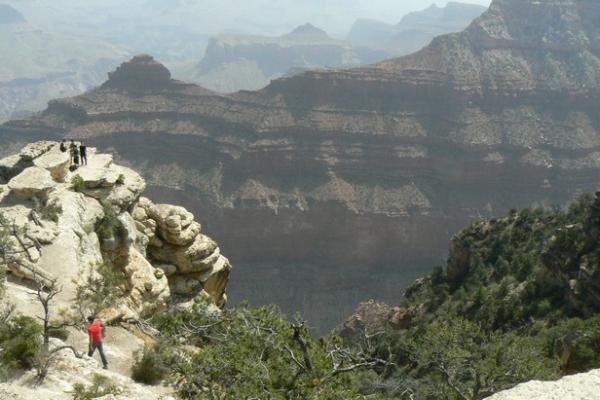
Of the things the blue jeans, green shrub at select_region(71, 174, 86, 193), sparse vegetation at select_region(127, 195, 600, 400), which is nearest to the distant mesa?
sparse vegetation at select_region(127, 195, 600, 400)

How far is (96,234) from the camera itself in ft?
74.2

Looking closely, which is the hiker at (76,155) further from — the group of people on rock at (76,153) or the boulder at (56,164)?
the boulder at (56,164)

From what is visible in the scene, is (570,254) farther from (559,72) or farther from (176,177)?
(559,72)

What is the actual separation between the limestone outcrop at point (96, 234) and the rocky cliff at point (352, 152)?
52.1m

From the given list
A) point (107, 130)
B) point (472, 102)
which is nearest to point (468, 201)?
point (472, 102)

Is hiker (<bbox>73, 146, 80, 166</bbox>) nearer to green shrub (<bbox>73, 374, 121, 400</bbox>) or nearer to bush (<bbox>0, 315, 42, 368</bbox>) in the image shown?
bush (<bbox>0, 315, 42, 368</bbox>)

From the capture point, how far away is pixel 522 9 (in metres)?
132

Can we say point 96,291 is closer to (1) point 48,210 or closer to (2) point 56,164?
(1) point 48,210

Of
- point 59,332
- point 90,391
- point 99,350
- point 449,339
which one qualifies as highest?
point 90,391

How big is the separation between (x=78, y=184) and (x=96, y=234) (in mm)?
3138

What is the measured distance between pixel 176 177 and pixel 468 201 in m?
51.5

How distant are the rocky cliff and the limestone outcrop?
171 feet

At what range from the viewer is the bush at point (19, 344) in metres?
13.6

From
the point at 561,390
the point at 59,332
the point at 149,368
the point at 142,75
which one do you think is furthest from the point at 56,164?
the point at 142,75
